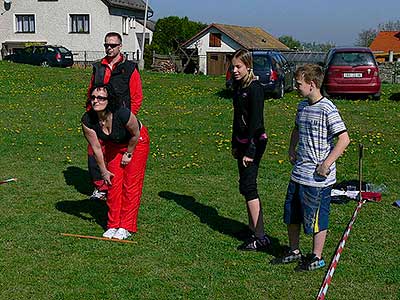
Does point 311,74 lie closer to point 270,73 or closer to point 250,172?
point 250,172

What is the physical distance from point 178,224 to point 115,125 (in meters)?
1.38

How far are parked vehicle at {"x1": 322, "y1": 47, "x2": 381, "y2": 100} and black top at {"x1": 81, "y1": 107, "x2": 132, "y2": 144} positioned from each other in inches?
512

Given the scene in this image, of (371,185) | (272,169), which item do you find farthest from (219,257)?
(272,169)

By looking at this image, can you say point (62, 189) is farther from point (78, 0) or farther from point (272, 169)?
point (78, 0)

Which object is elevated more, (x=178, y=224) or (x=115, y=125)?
(x=115, y=125)

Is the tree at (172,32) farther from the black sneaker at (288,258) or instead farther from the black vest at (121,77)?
the black sneaker at (288,258)

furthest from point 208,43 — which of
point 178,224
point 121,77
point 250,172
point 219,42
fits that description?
point 250,172

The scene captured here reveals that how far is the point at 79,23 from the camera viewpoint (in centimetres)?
4641

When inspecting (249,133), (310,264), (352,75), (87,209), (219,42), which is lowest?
(87,209)

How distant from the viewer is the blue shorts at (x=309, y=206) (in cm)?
507

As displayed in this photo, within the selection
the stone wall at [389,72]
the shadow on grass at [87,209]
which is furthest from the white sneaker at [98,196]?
the stone wall at [389,72]

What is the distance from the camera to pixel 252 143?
222 inches

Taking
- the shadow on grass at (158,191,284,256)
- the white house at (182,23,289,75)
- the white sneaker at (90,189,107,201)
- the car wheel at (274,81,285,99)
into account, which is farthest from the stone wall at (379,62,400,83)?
the white house at (182,23,289,75)

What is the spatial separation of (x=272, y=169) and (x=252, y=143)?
385 centimetres
